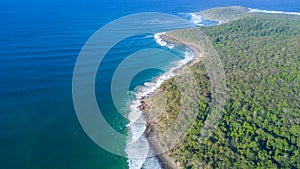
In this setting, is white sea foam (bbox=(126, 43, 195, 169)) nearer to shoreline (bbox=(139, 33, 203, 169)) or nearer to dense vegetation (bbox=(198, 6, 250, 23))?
shoreline (bbox=(139, 33, 203, 169))

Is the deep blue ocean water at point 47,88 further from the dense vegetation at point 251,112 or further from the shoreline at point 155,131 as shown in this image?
the dense vegetation at point 251,112

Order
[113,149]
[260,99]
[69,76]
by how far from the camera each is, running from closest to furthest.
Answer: [113,149], [260,99], [69,76]

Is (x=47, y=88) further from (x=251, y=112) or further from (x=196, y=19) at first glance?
(x=196, y=19)

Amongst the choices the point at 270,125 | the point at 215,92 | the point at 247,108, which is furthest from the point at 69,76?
the point at 270,125

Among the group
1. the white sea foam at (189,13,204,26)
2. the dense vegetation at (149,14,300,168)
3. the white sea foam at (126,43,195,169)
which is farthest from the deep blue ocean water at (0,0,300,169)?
the white sea foam at (189,13,204,26)

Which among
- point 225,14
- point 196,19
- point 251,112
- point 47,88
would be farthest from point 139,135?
point 225,14

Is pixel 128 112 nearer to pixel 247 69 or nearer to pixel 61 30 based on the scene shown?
pixel 247 69

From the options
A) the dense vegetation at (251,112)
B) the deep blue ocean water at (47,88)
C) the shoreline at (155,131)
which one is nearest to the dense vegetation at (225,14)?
the dense vegetation at (251,112)
